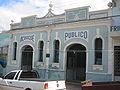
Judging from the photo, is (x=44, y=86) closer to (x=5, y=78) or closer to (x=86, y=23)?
(x=5, y=78)

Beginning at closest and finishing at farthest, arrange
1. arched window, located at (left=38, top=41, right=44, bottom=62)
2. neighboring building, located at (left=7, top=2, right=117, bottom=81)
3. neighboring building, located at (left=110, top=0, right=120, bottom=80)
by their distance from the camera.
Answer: neighboring building, located at (left=110, top=0, right=120, bottom=80) < neighboring building, located at (left=7, top=2, right=117, bottom=81) < arched window, located at (left=38, top=41, right=44, bottom=62)

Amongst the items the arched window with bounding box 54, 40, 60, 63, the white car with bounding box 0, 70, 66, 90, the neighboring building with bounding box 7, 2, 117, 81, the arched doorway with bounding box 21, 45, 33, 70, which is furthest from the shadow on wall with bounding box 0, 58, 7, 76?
the white car with bounding box 0, 70, 66, 90

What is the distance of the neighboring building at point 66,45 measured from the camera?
1298 cm

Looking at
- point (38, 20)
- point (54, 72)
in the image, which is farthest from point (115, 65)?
point (38, 20)

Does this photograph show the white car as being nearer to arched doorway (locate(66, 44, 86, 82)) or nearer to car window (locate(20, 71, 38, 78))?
car window (locate(20, 71, 38, 78))

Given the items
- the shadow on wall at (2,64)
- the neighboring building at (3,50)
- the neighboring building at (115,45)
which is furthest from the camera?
the neighboring building at (3,50)

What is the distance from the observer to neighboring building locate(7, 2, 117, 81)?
12977 mm

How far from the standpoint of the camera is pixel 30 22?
1805 cm

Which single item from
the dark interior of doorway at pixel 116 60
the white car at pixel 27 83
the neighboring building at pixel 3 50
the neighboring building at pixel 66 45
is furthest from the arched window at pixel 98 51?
the neighboring building at pixel 3 50

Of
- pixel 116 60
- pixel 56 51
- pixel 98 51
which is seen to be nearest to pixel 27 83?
pixel 98 51

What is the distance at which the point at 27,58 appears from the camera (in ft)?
60.7

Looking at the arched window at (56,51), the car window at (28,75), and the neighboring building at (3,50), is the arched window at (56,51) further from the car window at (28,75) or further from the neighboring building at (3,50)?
the neighboring building at (3,50)

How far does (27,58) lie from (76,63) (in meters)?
5.92

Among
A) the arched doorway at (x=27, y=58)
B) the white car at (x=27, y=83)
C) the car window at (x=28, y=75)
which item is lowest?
the white car at (x=27, y=83)
